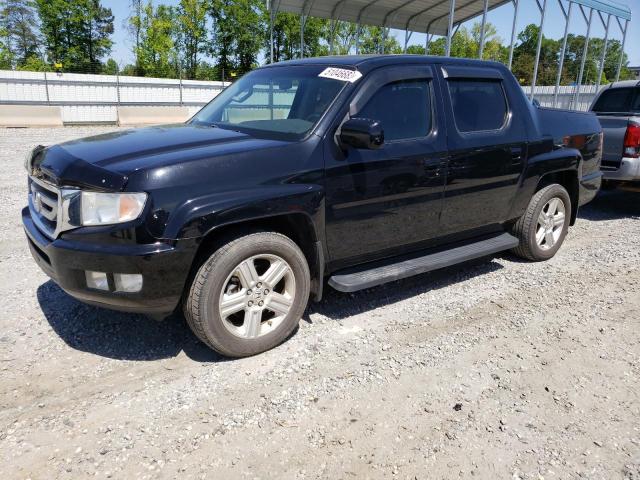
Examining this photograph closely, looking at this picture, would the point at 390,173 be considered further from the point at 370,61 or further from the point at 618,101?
the point at 618,101

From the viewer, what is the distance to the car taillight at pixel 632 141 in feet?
23.2

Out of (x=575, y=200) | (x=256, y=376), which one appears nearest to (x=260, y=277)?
(x=256, y=376)

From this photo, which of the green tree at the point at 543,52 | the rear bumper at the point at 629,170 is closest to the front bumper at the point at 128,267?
the rear bumper at the point at 629,170

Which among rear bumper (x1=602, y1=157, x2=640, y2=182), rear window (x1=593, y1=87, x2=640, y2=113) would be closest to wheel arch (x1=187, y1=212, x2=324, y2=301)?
rear bumper (x1=602, y1=157, x2=640, y2=182)

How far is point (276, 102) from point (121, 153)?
1423 mm

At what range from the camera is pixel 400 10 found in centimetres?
2012

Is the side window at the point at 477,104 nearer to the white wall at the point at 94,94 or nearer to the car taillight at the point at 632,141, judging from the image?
the car taillight at the point at 632,141

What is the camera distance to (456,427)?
2734mm

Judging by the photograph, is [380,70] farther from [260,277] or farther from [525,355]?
[525,355]

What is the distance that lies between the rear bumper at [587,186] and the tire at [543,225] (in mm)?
329

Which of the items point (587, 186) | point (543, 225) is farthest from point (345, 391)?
point (587, 186)

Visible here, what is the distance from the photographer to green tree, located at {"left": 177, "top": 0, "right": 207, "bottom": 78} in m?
49.7

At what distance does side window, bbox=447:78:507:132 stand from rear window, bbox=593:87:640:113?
16.9 feet

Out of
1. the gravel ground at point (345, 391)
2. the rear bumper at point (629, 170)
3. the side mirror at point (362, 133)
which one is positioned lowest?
the gravel ground at point (345, 391)
